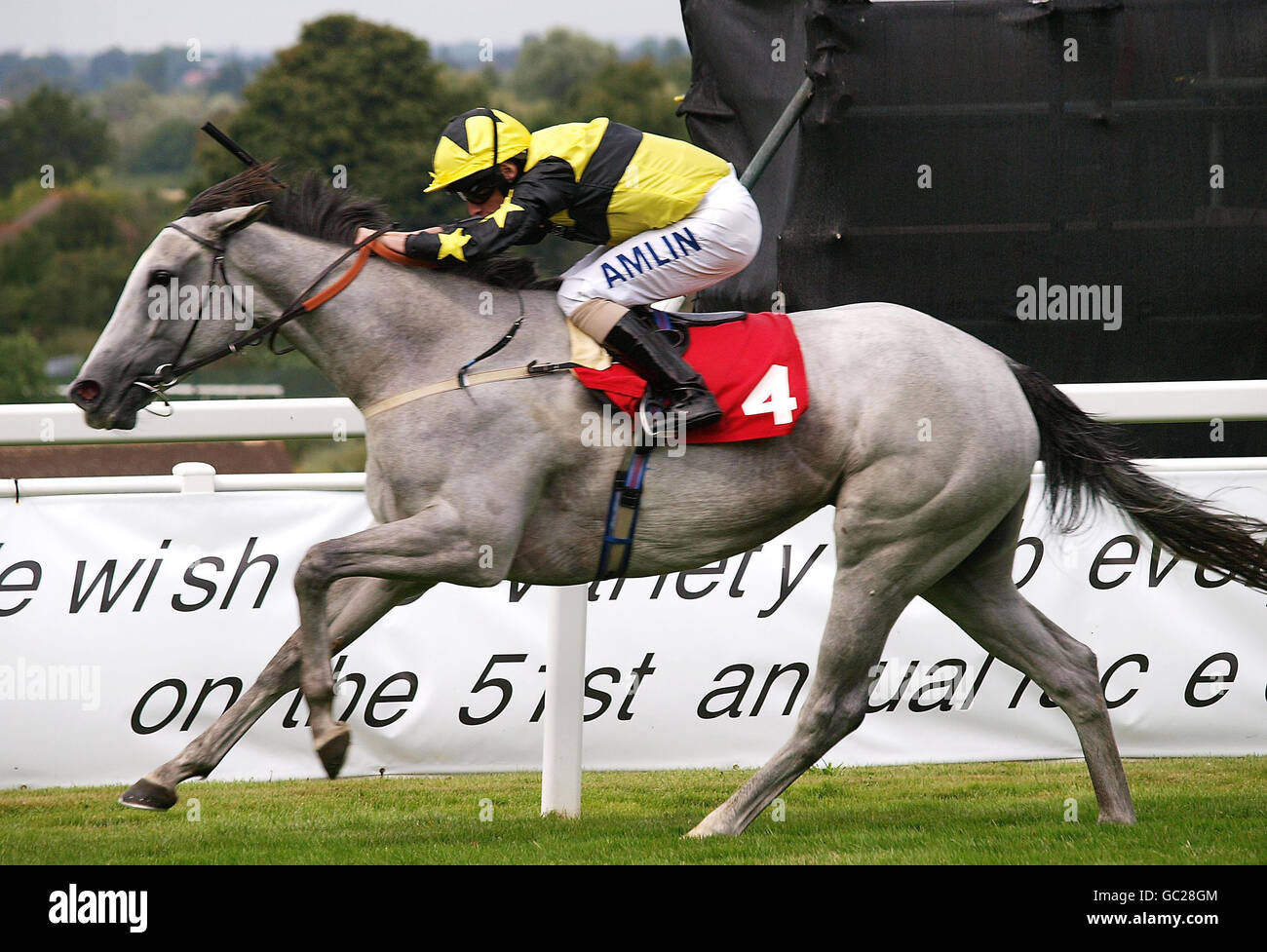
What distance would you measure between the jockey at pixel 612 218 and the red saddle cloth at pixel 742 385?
0.16 ft

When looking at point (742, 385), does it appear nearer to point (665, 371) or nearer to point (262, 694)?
point (665, 371)

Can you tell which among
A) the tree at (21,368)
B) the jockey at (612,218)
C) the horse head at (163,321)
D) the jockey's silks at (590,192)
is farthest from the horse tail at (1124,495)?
the tree at (21,368)

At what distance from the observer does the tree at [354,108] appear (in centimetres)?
4584

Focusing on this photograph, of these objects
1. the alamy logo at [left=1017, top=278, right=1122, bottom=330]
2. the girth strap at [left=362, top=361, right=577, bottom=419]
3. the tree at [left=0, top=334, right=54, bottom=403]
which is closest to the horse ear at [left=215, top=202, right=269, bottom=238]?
the girth strap at [left=362, top=361, right=577, bottom=419]

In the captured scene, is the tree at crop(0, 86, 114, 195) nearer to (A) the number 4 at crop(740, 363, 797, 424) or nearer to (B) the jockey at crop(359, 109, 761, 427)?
(B) the jockey at crop(359, 109, 761, 427)

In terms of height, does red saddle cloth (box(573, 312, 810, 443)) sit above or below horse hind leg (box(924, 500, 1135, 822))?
above

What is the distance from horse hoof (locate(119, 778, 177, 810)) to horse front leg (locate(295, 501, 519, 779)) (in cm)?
53

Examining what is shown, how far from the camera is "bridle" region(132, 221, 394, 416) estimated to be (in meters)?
4.94

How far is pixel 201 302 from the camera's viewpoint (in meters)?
4.96

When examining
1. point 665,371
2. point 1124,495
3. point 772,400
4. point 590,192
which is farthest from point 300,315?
point 1124,495

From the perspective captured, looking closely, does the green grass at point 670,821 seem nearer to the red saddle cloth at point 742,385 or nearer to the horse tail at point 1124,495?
the horse tail at point 1124,495

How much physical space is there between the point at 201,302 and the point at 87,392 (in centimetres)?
43

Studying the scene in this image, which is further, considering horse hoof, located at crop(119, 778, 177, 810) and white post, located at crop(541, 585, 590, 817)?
white post, located at crop(541, 585, 590, 817)
